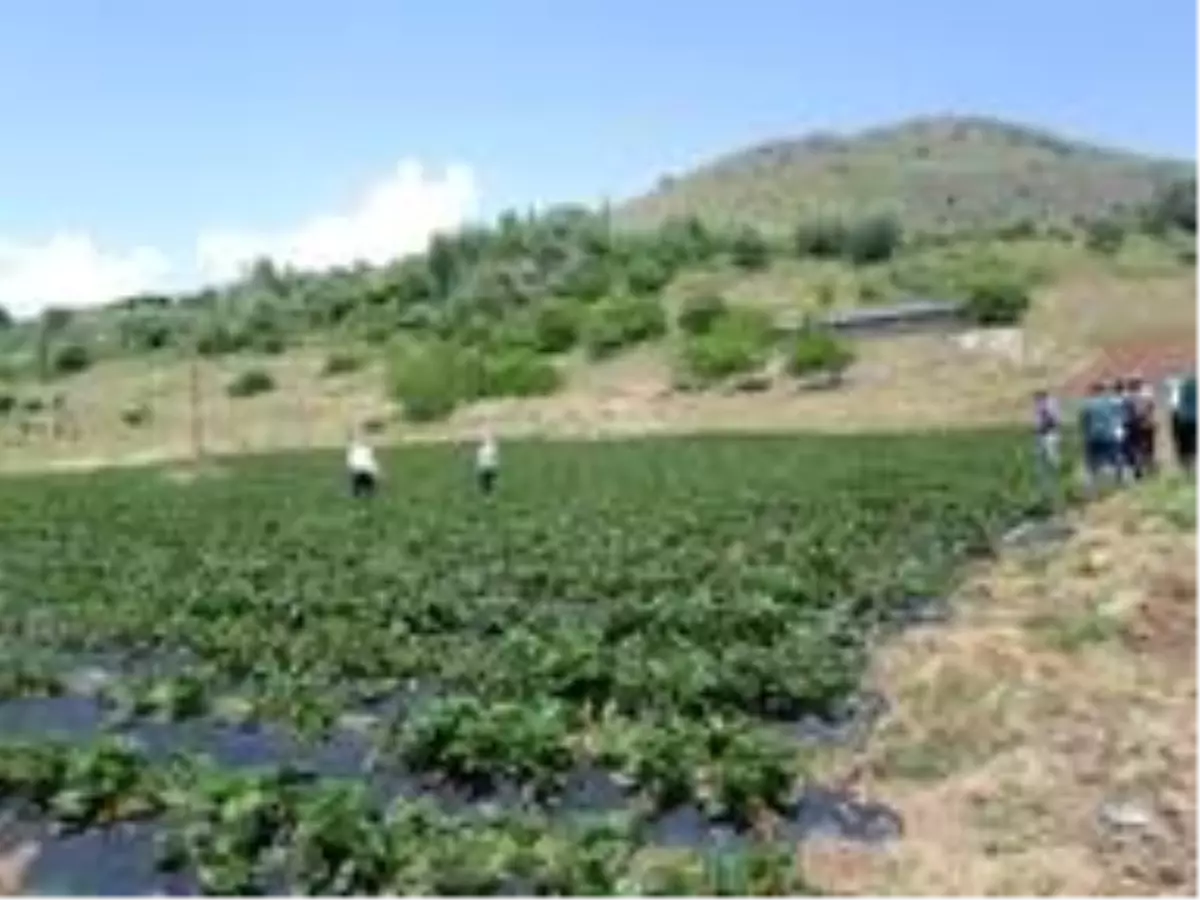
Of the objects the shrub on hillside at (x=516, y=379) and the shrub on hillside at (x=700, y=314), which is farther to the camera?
the shrub on hillside at (x=700, y=314)

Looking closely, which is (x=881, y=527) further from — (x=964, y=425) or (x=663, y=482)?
(x=964, y=425)

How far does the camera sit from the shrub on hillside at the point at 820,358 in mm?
72312

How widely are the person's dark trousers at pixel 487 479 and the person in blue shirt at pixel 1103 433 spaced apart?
38.0ft

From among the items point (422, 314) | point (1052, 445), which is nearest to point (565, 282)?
point (422, 314)

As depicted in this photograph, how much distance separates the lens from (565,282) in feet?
353

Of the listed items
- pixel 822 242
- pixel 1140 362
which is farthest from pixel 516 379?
A: pixel 822 242

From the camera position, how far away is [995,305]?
7731 cm

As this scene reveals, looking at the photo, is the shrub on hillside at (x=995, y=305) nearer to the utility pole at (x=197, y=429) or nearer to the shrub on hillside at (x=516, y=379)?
the shrub on hillside at (x=516, y=379)

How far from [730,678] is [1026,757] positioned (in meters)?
3.34

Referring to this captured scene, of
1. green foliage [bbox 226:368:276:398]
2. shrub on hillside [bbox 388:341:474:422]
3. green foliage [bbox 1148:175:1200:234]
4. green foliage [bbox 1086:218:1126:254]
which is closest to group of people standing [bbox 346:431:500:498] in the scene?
shrub on hillside [bbox 388:341:474:422]

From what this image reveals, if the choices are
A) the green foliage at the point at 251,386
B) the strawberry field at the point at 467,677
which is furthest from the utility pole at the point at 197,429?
the strawberry field at the point at 467,677

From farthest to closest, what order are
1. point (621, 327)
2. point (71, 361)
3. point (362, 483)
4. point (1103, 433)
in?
point (71, 361)
point (621, 327)
point (362, 483)
point (1103, 433)

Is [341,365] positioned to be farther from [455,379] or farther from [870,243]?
[870,243]

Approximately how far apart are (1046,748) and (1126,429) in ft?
67.2
